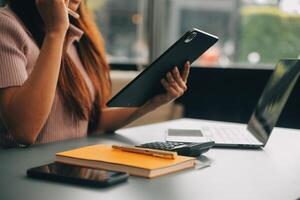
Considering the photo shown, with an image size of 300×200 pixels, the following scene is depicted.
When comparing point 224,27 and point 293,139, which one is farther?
point 224,27

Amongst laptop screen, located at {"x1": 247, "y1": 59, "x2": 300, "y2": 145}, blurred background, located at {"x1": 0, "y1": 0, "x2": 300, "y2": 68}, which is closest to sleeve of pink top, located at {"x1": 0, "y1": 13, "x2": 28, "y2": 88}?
laptop screen, located at {"x1": 247, "y1": 59, "x2": 300, "y2": 145}

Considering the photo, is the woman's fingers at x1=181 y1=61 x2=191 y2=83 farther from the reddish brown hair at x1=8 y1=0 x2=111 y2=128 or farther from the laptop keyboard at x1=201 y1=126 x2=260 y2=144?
the reddish brown hair at x1=8 y1=0 x2=111 y2=128

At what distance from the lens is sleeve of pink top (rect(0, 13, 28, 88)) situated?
1.31m

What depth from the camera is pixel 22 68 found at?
52.9 inches

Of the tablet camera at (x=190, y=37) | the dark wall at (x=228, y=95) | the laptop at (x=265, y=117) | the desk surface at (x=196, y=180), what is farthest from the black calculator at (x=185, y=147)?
the dark wall at (x=228, y=95)

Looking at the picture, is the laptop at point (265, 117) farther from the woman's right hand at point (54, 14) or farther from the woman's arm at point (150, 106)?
the woman's right hand at point (54, 14)

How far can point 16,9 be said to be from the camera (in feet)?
4.79

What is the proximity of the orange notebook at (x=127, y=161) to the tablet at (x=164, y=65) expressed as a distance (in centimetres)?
25

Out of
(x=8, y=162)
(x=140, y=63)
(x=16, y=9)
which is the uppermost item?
(x=16, y=9)

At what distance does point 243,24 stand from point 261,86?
2.07 ft

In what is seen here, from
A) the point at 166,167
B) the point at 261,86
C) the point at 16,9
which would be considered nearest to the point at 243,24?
the point at 261,86

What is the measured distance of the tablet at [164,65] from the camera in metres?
1.31

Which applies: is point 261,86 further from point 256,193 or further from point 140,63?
point 256,193

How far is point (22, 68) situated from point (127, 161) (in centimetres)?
46
